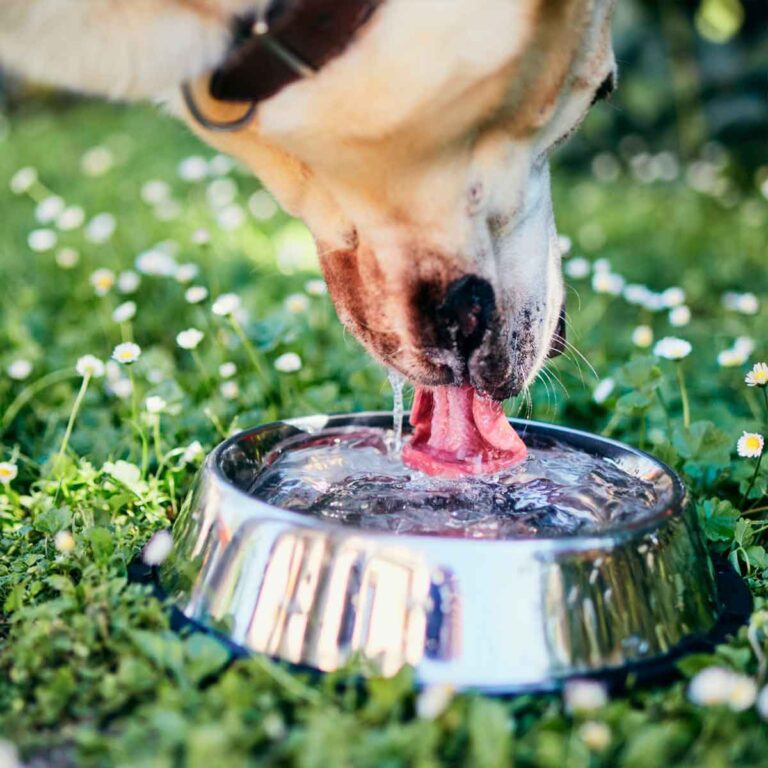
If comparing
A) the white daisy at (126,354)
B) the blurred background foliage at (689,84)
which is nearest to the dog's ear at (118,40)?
the white daisy at (126,354)

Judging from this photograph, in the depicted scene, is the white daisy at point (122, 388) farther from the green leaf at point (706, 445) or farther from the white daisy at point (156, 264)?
the green leaf at point (706, 445)

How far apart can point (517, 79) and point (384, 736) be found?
3.32 ft

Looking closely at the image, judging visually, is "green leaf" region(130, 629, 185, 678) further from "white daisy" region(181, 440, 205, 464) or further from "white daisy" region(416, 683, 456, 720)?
"white daisy" region(181, 440, 205, 464)

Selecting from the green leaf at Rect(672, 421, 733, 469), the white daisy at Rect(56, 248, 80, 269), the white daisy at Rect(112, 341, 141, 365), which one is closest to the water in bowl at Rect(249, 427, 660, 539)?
the green leaf at Rect(672, 421, 733, 469)

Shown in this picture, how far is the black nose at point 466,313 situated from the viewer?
178cm

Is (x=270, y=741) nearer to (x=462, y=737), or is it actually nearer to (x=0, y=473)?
(x=462, y=737)

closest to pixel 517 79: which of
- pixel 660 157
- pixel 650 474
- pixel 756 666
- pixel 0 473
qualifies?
pixel 650 474

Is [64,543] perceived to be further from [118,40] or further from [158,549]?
[118,40]

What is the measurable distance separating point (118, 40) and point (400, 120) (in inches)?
17.6

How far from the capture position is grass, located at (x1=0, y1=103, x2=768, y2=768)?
1.35 metres

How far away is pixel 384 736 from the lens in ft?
4.26

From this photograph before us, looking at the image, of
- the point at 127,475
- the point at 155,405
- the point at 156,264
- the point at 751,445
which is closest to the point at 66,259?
the point at 156,264

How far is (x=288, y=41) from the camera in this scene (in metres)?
1.55

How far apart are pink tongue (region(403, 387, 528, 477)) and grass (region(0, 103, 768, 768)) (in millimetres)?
351
